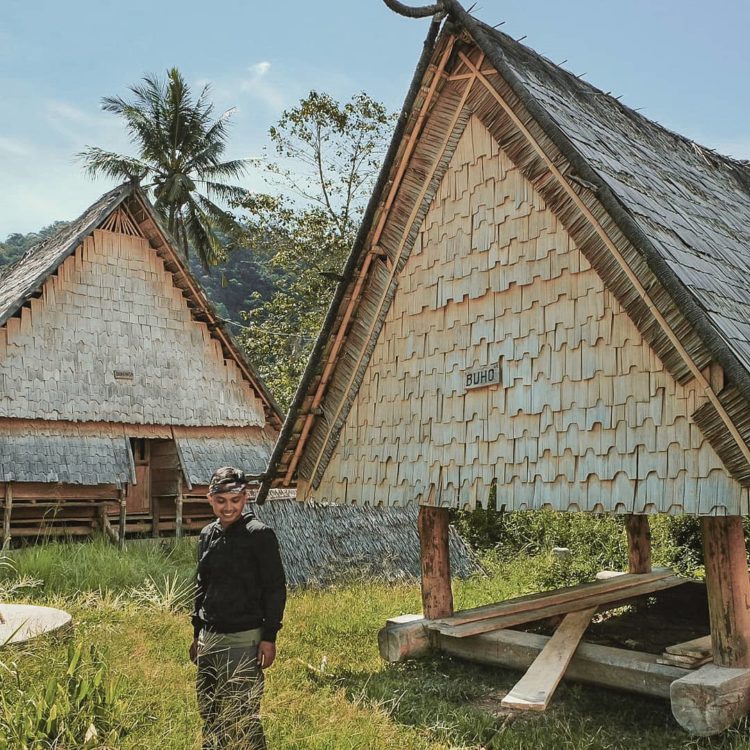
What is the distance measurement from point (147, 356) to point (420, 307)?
25.6ft

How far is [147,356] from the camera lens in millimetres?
13891

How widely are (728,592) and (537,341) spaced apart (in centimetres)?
222

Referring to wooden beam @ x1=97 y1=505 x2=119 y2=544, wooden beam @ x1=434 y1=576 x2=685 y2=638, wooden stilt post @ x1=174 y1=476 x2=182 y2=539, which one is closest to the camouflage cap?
wooden beam @ x1=434 y1=576 x2=685 y2=638

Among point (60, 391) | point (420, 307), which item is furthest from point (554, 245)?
point (60, 391)

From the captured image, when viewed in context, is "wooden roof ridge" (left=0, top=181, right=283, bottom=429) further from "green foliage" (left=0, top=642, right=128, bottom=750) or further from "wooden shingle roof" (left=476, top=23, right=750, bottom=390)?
"green foliage" (left=0, top=642, right=128, bottom=750)

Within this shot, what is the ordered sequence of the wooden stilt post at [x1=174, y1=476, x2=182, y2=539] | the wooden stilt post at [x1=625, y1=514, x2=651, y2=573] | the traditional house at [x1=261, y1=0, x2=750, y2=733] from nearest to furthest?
the traditional house at [x1=261, y1=0, x2=750, y2=733] < the wooden stilt post at [x1=625, y1=514, x2=651, y2=573] < the wooden stilt post at [x1=174, y1=476, x2=182, y2=539]

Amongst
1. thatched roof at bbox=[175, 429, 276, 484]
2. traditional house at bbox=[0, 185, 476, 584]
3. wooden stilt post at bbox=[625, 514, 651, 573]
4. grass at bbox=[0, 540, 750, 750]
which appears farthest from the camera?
thatched roof at bbox=[175, 429, 276, 484]

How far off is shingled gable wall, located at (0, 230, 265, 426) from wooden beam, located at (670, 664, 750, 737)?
33.7ft

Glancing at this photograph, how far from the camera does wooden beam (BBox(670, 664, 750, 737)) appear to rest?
16.8ft

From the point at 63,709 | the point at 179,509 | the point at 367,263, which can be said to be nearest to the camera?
the point at 63,709

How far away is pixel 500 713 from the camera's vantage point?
622cm

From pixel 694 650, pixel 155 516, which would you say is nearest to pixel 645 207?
pixel 694 650

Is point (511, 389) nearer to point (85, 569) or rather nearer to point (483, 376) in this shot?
point (483, 376)

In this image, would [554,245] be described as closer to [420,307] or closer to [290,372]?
[420,307]
